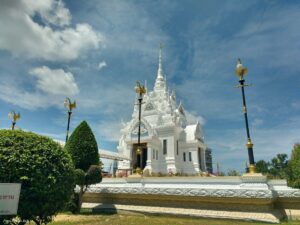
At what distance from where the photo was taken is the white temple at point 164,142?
3025 cm

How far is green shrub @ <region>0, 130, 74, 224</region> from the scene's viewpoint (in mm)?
6879

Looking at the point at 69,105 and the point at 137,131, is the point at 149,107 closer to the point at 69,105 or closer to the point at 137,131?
the point at 137,131

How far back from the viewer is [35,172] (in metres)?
7.07

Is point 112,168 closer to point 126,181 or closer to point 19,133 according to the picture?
point 126,181

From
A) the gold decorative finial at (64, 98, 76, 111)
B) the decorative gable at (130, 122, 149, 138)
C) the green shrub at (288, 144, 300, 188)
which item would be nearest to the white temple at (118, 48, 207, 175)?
A: the decorative gable at (130, 122, 149, 138)

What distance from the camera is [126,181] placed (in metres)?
15.1

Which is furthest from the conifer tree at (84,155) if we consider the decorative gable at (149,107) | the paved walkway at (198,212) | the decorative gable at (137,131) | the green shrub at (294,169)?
the decorative gable at (149,107)

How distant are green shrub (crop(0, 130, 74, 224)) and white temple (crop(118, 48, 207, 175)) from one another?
21341mm

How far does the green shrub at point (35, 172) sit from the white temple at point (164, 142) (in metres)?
21.3

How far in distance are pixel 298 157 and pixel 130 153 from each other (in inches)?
893

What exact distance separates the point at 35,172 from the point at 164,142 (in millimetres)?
25504

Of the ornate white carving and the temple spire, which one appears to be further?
the temple spire

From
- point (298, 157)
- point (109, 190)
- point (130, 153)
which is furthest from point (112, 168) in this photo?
point (298, 157)

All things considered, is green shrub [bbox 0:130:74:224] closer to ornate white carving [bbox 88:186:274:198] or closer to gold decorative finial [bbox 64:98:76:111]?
ornate white carving [bbox 88:186:274:198]
